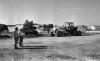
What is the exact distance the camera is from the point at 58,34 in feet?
69.7

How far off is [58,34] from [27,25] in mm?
7120

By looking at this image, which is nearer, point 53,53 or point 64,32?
point 53,53

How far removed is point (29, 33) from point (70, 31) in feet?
26.3

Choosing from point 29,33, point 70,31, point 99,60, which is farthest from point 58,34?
point 99,60

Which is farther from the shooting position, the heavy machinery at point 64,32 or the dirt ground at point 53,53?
the heavy machinery at point 64,32

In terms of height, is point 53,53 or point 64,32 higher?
point 64,32

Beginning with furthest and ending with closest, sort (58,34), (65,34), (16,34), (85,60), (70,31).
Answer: (70,31)
(65,34)
(58,34)
(16,34)
(85,60)

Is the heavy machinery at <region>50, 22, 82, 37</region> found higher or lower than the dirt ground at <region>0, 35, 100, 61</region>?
higher

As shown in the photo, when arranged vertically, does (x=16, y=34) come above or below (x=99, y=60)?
above

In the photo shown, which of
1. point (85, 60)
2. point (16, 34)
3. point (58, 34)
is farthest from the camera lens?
point (58, 34)

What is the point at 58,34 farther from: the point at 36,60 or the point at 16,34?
the point at 36,60

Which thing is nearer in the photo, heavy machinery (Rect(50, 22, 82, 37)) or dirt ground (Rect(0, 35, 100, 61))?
dirt ground (Rect(0, 35, 100, 61))

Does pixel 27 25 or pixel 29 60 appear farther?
pixel 27 25

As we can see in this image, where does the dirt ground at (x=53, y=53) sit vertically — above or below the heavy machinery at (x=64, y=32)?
below
